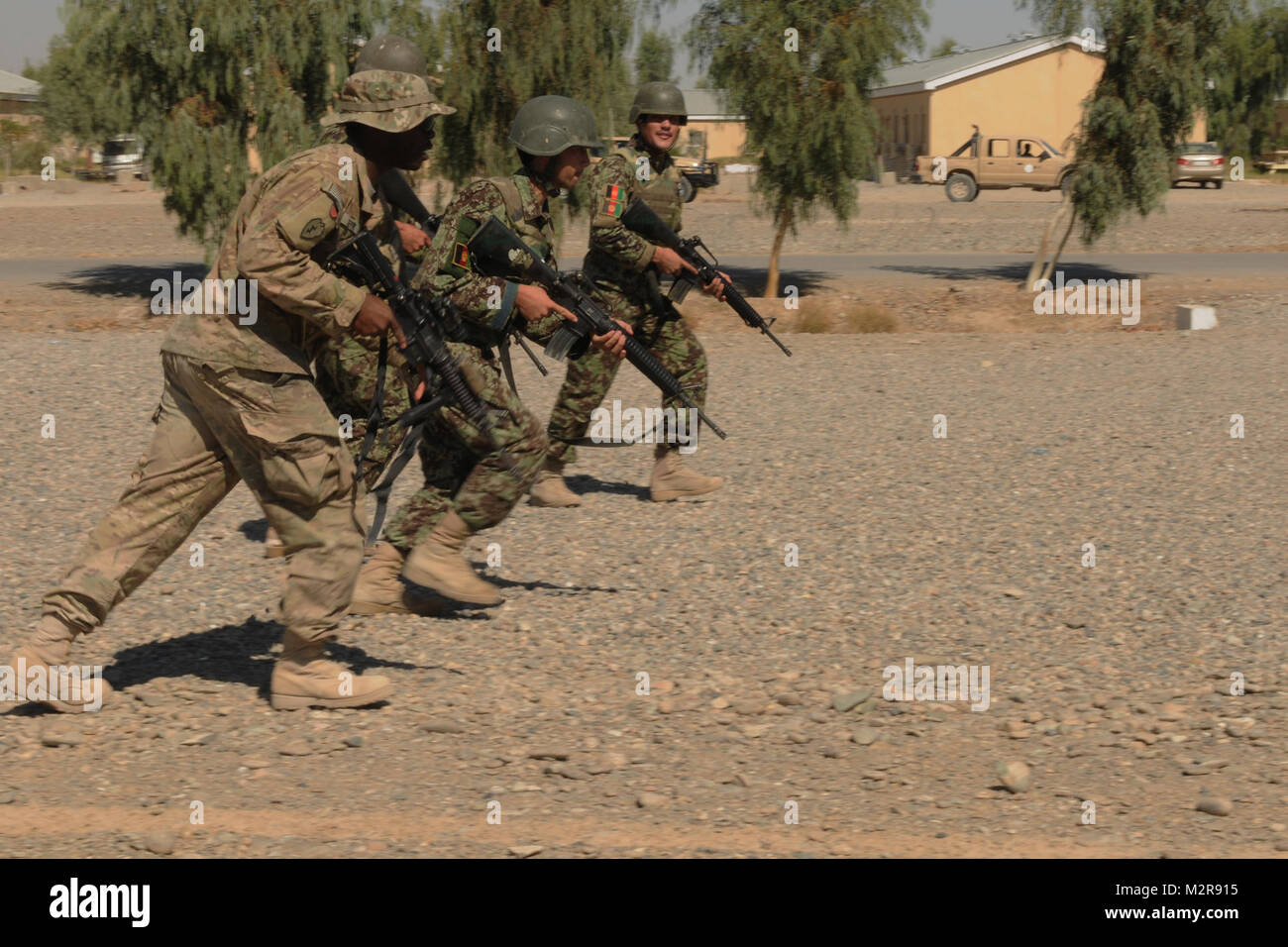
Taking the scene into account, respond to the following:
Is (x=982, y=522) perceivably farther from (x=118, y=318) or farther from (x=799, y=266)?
(x=799, y=266)

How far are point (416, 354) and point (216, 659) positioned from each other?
1.29m

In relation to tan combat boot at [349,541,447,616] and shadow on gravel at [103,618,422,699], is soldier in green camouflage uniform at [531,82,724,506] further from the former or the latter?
shadow on gravel at [103,618,422,699]

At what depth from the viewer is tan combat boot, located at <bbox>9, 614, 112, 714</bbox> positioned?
4.43 m

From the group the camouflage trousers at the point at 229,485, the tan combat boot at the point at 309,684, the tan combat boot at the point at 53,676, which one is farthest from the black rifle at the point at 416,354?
the tan combat boot at the point at 53,676

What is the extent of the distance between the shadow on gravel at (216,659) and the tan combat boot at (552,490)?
221cm

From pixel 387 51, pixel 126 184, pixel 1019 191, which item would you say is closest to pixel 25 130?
pixel 126 184

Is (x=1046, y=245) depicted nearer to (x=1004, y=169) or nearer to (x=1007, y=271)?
(x=1007, y=271)

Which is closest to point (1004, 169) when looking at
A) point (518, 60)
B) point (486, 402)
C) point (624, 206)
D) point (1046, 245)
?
point (1046, 245)

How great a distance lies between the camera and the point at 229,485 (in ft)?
14.8

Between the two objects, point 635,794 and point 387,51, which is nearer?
point 635,794

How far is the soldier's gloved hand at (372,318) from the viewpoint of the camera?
4.30 meters

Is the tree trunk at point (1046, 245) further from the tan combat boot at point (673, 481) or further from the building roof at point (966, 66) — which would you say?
the building roof at point (966, 66)

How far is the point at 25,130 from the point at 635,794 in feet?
202

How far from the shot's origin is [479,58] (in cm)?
1692
